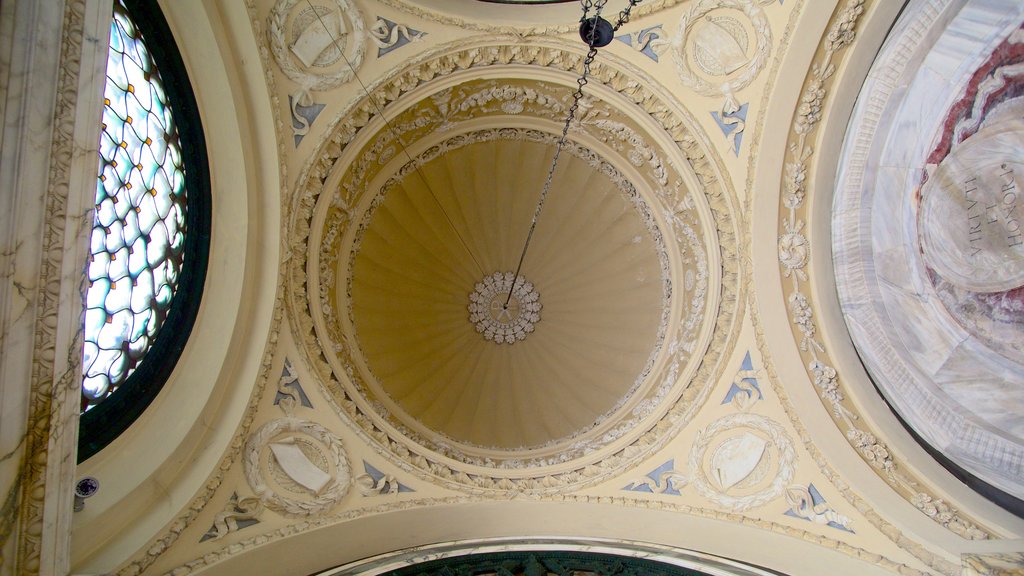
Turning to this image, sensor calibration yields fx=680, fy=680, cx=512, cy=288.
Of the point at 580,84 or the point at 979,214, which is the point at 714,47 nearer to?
the point at 580,84

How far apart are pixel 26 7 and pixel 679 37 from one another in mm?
5224

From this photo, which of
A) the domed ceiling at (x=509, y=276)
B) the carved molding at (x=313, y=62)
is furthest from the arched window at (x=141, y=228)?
the domed ceiling at (x=509, y=276)

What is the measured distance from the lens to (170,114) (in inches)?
223

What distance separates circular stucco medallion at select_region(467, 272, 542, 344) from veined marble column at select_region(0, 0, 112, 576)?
569 centimetres

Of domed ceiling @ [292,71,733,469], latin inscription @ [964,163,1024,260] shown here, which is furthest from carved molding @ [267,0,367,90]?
latin inscription @ [964,163,1024,260]

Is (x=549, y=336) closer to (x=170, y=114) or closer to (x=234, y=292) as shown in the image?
(x=234, y=292)

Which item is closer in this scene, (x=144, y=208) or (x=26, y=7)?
(x=26, y=7)

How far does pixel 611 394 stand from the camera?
7.92m

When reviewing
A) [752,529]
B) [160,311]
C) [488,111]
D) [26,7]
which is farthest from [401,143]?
[752,529]

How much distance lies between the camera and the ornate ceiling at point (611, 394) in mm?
5652

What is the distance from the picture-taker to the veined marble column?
3205mm

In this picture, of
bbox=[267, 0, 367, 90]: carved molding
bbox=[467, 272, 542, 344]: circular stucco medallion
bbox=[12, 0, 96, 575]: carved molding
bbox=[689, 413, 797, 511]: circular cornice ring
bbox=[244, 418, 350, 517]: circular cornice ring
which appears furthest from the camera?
bbox=[467, 272, 542, 344]: circular stucco medallion

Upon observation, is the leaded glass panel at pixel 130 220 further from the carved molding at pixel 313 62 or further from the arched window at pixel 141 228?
the carved molding at pixel 313 62

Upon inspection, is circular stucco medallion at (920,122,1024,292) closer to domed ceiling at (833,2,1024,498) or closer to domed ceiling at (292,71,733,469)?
domed ceiling at (833,2,1024,498)
